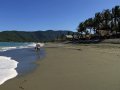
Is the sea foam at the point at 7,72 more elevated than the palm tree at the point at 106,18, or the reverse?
the palm tree at the point at 106,18

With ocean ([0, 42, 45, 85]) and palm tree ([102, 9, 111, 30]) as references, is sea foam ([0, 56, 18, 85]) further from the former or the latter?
palm tree ([102, 9, 111, 30])

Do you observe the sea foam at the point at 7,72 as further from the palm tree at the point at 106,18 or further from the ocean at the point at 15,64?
the palm tree at the point at 106,18

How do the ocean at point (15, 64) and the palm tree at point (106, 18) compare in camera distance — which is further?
the palm tree at point (106, 18)

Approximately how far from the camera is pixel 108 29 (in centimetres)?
9006

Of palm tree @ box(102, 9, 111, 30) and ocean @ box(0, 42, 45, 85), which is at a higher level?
palm tree @ box(102, 9, 111, 30)

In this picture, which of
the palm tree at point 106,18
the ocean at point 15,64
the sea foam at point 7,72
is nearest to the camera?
the sea foam at point 7,72

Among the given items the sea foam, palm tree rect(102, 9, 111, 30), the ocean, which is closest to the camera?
the sea foam

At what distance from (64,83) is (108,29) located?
8369cm

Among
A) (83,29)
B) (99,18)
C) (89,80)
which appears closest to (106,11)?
(99,18)

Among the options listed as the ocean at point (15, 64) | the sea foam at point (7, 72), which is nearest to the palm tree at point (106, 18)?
the ocean at point (15, 64)

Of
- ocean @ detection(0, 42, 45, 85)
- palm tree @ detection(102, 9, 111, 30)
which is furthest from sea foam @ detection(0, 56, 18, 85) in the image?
palm tree @ detection(102, 9, 111, 30)

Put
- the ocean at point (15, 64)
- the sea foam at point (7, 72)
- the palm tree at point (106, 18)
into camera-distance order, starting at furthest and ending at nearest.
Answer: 1. the palm tree at point (106, 18)
2. the ocean at point (15, 64)
3. the sea foam at point (7, 72)

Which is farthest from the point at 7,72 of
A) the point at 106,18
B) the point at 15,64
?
the point at 106,18

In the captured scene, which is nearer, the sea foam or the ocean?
the sea foam
